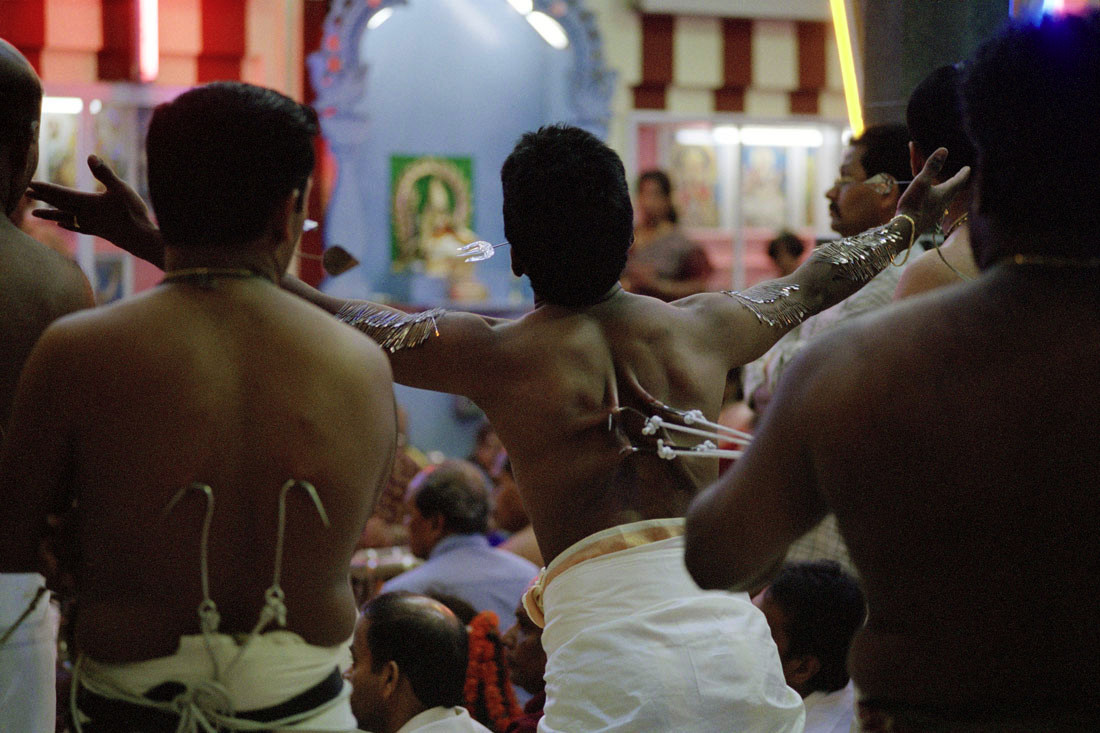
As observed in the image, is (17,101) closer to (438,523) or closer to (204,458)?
(204,458)

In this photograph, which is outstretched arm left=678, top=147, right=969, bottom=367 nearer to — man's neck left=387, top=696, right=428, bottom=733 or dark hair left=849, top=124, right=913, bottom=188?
dark hair left=849, top=124, right=913, bottom=188

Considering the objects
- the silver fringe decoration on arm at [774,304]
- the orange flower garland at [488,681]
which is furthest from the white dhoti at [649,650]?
the orange flower garland at [488,681]

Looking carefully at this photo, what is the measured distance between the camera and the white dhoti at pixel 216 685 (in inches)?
59.9

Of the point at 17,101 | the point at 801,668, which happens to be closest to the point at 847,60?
the point at 801,668

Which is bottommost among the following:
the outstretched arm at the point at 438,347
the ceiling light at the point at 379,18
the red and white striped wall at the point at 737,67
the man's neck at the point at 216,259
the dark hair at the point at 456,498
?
the dark hair at the point at 456,498

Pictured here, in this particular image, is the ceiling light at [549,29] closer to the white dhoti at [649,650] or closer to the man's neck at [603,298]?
the man's neck at [603,298]

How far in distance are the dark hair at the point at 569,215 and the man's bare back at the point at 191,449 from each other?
61 centimetres

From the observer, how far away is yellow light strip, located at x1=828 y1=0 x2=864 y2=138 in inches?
124

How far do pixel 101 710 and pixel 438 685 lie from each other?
1.35 metres

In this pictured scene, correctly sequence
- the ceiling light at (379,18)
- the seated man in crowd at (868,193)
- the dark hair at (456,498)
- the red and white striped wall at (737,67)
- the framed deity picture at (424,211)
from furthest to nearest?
the red and white striped wall at (737,67)
the framed deity picture at (424,211)
the ceiling light at (379,18)
the dark hair at (456,498)
the seated man in crowd at (868,193)

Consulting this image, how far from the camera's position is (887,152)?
3.21m

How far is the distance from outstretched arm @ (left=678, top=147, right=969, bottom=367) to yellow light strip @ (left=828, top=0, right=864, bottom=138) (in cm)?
87

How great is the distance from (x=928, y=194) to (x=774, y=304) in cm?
38

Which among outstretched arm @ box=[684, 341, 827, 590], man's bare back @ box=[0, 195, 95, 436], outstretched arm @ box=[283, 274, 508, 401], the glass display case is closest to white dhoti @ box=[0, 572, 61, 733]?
man's bare back @ box=[0, 195, 95, 436]
